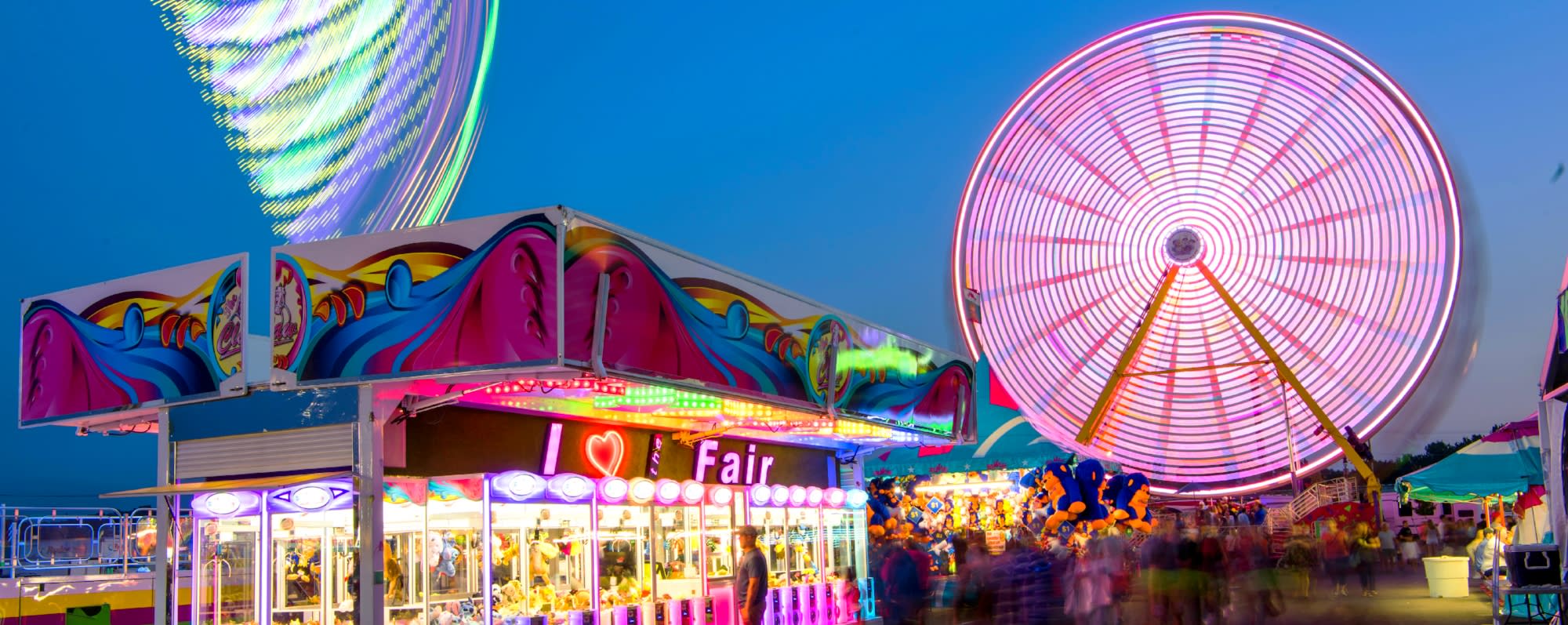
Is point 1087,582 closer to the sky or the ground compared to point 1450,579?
closer to the sky

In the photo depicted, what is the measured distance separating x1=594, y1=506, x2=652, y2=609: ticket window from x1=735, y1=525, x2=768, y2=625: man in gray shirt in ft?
6.48

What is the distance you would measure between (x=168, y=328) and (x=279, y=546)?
→ 6.32 ft

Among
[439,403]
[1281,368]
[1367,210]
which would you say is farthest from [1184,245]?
[439,403]

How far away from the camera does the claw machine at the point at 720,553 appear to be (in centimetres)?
1376

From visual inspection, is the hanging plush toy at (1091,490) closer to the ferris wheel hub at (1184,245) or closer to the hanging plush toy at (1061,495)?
the hanging plush toy at (1061,495)

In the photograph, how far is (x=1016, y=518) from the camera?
28.8 metres

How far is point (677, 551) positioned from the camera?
1362 cm

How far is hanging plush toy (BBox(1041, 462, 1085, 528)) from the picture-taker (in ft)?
81.9

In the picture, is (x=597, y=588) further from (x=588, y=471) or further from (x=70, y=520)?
(x=70, y=520)

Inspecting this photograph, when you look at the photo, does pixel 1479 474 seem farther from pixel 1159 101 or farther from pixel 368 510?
pixel 368 510

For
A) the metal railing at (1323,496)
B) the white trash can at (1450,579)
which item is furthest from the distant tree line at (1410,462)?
the white trash can at (1450,579)

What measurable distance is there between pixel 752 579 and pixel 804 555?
5.99 metres

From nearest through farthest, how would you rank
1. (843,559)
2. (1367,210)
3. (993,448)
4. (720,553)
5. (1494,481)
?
1. (720,553)
2. (843,559)
3. (1494,481)
4. (1367,210)
5. (993,448)

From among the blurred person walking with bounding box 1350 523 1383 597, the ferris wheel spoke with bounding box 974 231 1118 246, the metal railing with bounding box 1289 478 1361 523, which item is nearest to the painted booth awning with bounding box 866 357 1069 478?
the ferris wheel spoke with bounding box 974 231 1118 246
